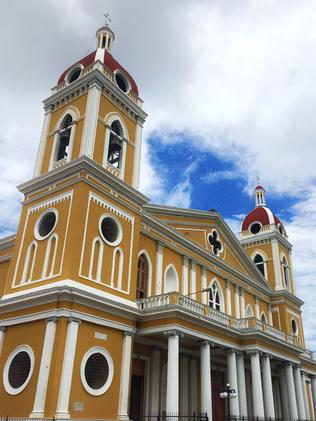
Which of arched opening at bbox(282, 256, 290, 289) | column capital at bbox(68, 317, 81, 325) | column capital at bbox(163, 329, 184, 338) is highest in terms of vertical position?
arched opening at bbox(282, 256, 290, 289)

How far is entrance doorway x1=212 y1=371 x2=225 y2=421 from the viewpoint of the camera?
937 inches

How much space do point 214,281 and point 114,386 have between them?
12306 mm

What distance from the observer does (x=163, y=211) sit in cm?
2481

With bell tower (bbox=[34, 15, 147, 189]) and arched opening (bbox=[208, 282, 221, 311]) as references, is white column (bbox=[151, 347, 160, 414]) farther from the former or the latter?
bell tower (bbox=[34, 15, 147, 189])

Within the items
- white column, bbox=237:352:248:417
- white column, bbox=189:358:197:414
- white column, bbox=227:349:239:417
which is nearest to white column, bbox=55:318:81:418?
white column, bbox=227:349:239:417

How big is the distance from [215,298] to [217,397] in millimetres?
6038

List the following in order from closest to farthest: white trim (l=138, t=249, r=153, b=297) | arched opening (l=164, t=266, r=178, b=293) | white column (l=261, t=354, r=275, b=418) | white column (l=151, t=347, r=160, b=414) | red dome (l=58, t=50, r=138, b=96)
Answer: white column (l=151, t=347, r=160, b=414), white column (l=261, t=354, r=275, b=418), white trim (l=138, t=249, r=153, b=297), red dome (l=58, t=50, r=138, b=96), arched opening (l=164, t=266, r=178, b=293)

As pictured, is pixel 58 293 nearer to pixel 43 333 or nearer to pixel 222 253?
pixel 43 333

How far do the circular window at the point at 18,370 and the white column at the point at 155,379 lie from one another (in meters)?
6.59

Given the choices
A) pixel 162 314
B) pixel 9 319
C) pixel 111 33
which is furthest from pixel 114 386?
pixel 111 33

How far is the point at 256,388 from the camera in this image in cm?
2103

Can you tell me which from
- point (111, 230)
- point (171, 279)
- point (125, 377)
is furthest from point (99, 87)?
point (125, 377)

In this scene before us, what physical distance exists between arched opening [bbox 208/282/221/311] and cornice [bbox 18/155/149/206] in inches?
366

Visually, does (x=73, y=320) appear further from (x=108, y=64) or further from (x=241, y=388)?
(x=108, y=64)
